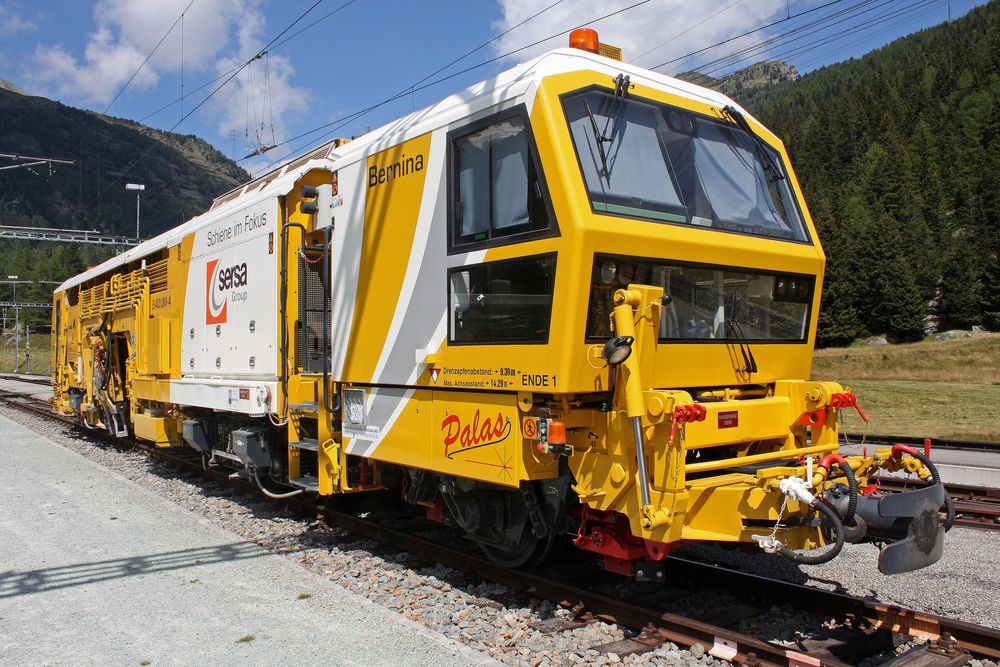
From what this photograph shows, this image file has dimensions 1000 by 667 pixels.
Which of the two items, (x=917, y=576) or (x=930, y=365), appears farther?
(x=930, y=365)

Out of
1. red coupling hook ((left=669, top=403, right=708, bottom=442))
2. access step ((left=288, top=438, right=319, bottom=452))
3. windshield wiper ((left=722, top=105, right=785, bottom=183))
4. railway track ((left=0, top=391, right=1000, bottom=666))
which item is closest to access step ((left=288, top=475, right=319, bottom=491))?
access step ((left=288, top=438, right=319, bottom=452))

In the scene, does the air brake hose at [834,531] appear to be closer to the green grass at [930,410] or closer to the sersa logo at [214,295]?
the sersa logo at [214,295]

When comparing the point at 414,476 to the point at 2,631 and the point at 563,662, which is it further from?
the point at 2,631

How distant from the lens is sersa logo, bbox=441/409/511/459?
4902 mm

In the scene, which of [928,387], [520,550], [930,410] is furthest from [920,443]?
[928,387]

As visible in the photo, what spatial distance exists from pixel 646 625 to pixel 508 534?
1258 millimetres

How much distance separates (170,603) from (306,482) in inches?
81.4

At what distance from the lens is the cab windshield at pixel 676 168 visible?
473cm

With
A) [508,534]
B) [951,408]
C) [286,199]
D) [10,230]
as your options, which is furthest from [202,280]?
[10,230]

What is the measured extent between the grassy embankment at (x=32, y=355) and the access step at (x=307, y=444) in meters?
42.8

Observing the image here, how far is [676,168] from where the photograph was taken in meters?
5.20

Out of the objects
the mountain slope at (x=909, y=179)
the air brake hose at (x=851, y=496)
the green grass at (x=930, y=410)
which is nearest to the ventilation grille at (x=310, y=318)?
the air brake hose at (x=851, y=496)

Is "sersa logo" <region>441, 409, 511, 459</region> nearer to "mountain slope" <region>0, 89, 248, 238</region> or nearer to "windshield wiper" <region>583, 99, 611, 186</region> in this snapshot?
"windshield wiper" <region>583, 99, 611, 186</region>

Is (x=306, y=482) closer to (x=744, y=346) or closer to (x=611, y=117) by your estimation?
(x=744, y=346)
